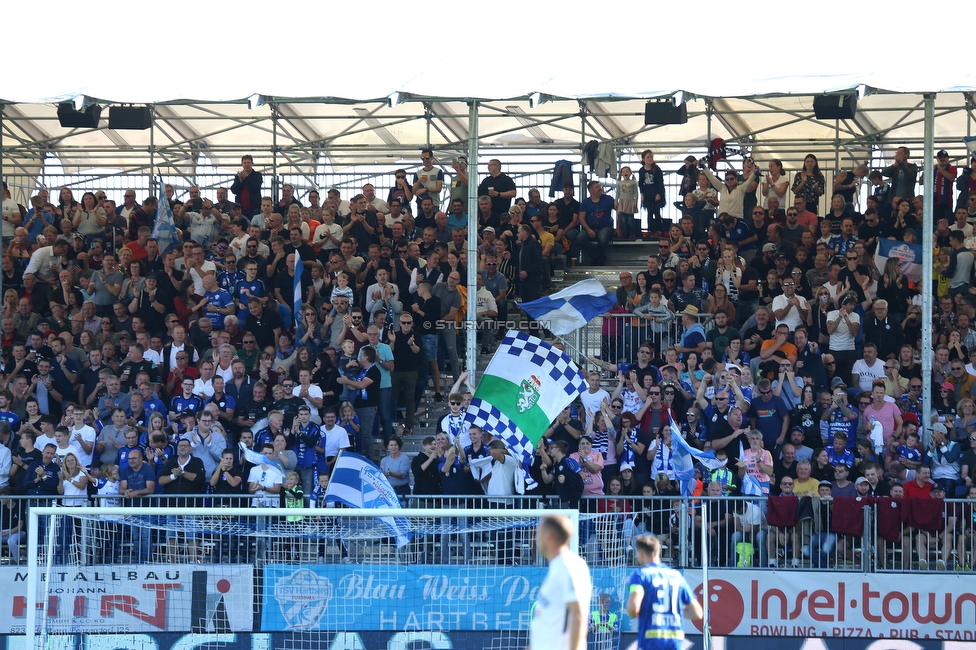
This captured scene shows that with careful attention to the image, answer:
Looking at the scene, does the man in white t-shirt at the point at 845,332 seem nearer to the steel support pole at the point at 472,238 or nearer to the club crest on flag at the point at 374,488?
the steel support pole at the point at 472,238

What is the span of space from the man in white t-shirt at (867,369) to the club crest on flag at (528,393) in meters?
4.99

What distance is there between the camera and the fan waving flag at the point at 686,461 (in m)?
16.2

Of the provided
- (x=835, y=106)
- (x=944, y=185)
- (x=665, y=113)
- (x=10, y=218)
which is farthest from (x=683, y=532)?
(x=10, y=218)

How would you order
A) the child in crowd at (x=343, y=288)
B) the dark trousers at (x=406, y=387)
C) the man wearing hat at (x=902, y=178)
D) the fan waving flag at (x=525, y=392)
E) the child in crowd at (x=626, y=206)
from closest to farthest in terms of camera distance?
the fan waving flag at (x=525, y=392), the dark trousers at (x=406, y=387), the child in crowd at (x=343, y=288), the man wearing hat at (x=902, y=178), the child in crowd at (x=626, y=206)

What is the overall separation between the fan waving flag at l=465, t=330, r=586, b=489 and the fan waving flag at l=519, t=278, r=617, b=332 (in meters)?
1.11

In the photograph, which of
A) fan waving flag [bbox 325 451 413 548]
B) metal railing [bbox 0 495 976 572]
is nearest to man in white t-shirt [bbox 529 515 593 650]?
metal railing [bbox 0 495 976 572]

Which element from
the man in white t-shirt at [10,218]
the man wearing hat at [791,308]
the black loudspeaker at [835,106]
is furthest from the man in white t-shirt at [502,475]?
the man in white t-shirt at [10,218]

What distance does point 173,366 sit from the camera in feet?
64.6

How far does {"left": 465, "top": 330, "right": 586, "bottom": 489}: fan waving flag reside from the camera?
53.6 feet

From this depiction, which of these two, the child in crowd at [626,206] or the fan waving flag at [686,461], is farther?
the child in crowd at [626,206]

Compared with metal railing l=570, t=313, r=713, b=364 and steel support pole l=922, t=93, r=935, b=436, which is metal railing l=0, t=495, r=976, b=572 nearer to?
steel support pole l=922, t=93, r=935, b=436

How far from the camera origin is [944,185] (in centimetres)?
2272

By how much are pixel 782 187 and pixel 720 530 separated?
28.7 ft

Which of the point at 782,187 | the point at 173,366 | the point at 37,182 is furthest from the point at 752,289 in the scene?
the point at 37,182
